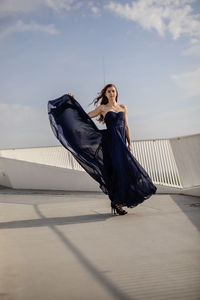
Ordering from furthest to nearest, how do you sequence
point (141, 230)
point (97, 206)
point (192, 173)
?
point (192, 173)
point (97, 206)
point (141, 230)

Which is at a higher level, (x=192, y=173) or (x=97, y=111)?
(x=97, y=111)

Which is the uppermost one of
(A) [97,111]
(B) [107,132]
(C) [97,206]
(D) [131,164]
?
(A) [97,111]

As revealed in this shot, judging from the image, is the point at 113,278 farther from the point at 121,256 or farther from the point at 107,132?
the point at 107,132

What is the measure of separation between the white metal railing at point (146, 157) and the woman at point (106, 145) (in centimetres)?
218

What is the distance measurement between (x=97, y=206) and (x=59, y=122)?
5.35ft

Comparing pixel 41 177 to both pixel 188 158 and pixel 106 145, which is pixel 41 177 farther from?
pixel 106 145

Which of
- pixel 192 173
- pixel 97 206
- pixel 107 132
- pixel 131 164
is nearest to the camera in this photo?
pixel 131 164

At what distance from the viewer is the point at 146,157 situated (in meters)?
7.89

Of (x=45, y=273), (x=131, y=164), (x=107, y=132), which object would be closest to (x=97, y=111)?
(x=107, y=132)

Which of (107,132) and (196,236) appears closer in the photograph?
(196,236)

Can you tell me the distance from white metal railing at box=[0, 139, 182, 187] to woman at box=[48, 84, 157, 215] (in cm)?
218

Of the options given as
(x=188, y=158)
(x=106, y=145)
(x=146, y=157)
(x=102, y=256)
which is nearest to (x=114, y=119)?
(x=106, y=145)

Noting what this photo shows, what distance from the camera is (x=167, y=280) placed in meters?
1.92

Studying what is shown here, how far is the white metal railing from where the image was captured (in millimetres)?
6770
